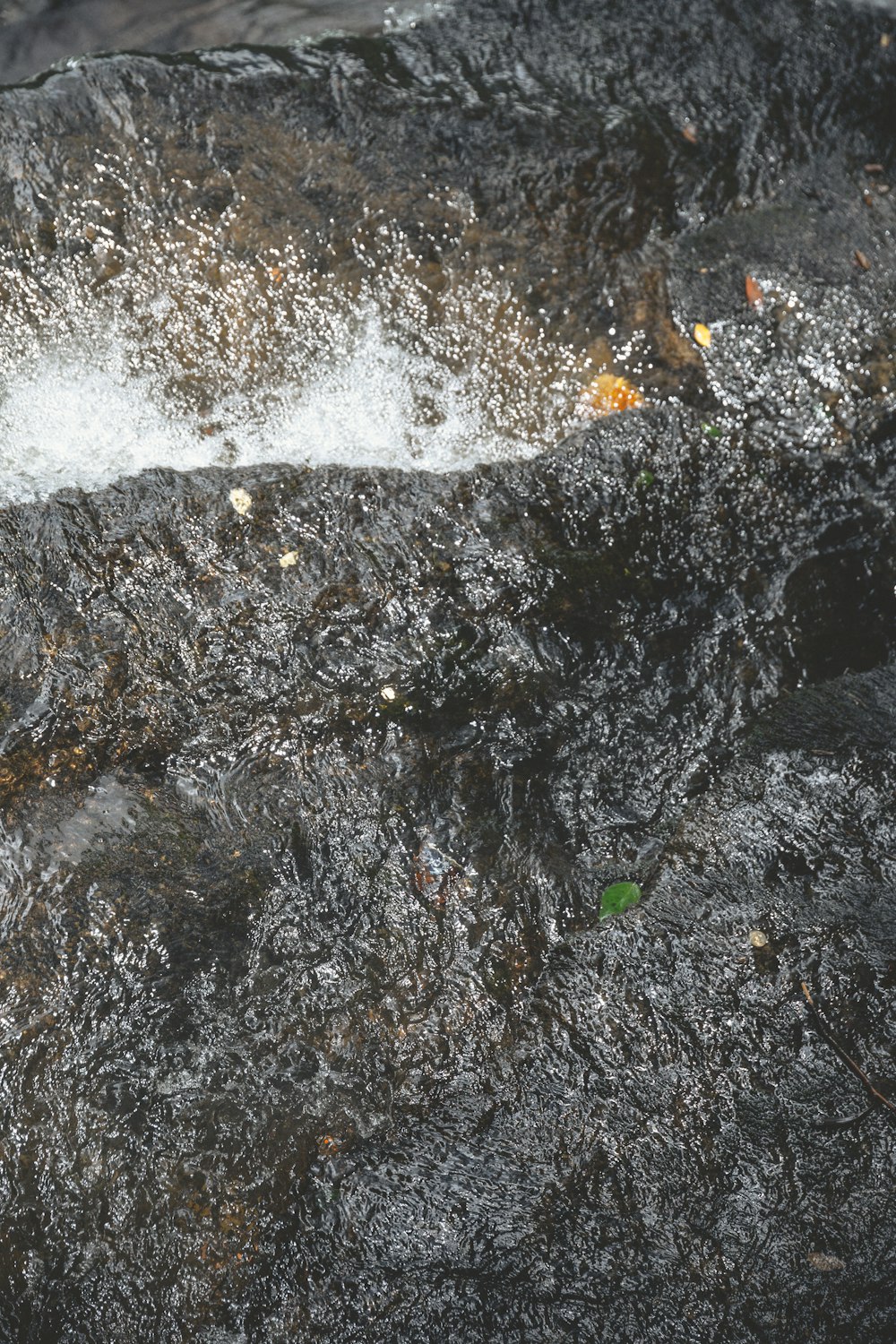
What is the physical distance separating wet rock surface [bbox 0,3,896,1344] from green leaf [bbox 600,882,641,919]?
0.12ft

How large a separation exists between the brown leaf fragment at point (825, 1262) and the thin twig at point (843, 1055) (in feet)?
1.16

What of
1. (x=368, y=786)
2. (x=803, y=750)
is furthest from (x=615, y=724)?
(x=368, y=786)

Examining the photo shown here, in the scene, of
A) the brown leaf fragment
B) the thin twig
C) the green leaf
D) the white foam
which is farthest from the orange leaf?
the brown leaf fragment

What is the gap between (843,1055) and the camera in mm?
2168

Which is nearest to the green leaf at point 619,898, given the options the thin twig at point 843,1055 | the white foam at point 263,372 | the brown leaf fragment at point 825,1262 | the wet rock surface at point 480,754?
the wet rock surface at point 480,754

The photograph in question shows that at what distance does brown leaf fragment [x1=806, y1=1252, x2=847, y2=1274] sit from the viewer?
1978mm

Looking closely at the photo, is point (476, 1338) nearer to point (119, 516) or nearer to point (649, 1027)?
point (649, 1027)

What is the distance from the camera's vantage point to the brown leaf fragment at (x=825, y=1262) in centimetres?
198

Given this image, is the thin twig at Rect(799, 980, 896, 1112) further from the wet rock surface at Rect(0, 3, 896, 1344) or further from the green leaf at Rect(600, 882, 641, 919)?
the green leaf at Rect(600, 882, 641, 919)

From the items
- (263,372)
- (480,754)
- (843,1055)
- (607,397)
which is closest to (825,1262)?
(843,1055)

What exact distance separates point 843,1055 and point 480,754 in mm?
1175

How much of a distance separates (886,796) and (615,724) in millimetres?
768

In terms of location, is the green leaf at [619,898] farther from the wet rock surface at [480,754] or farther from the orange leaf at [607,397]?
the orange leaf at [607,397]

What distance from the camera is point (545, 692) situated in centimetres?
260
